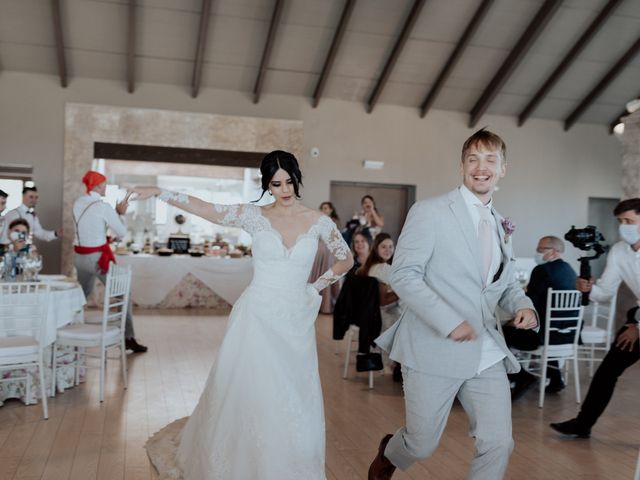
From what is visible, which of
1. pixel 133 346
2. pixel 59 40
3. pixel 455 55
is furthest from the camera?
pixel 455 55

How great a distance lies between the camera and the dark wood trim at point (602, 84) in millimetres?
10391

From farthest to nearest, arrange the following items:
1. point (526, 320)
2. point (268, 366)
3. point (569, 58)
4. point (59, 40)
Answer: point (569, 58) < point (59, 40) < point (268, 366) < point (526, 320)

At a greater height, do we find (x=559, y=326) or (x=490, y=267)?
(x=490, y=267)

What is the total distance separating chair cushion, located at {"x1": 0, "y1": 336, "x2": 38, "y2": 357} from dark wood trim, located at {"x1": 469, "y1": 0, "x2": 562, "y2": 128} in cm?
826

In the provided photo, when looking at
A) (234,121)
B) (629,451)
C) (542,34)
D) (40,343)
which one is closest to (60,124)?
(234,121)

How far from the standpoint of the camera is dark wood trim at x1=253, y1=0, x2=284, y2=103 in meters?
8.88

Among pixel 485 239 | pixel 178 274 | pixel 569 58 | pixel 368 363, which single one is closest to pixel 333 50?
pixel 569 58

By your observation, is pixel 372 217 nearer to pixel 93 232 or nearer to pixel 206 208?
pixel 93 232

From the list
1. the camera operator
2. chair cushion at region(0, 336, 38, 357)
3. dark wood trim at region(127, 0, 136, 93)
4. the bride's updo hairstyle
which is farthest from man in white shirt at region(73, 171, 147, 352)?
the camera operator

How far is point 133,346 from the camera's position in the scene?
6453mm

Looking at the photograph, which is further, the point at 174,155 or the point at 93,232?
the point at 174,155

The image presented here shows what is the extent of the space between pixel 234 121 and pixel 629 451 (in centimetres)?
826

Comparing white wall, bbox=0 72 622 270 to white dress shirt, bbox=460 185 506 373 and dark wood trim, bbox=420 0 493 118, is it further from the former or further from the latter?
white dress shirt, bbox=460 185 506 373

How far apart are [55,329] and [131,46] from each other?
5.93 metres
